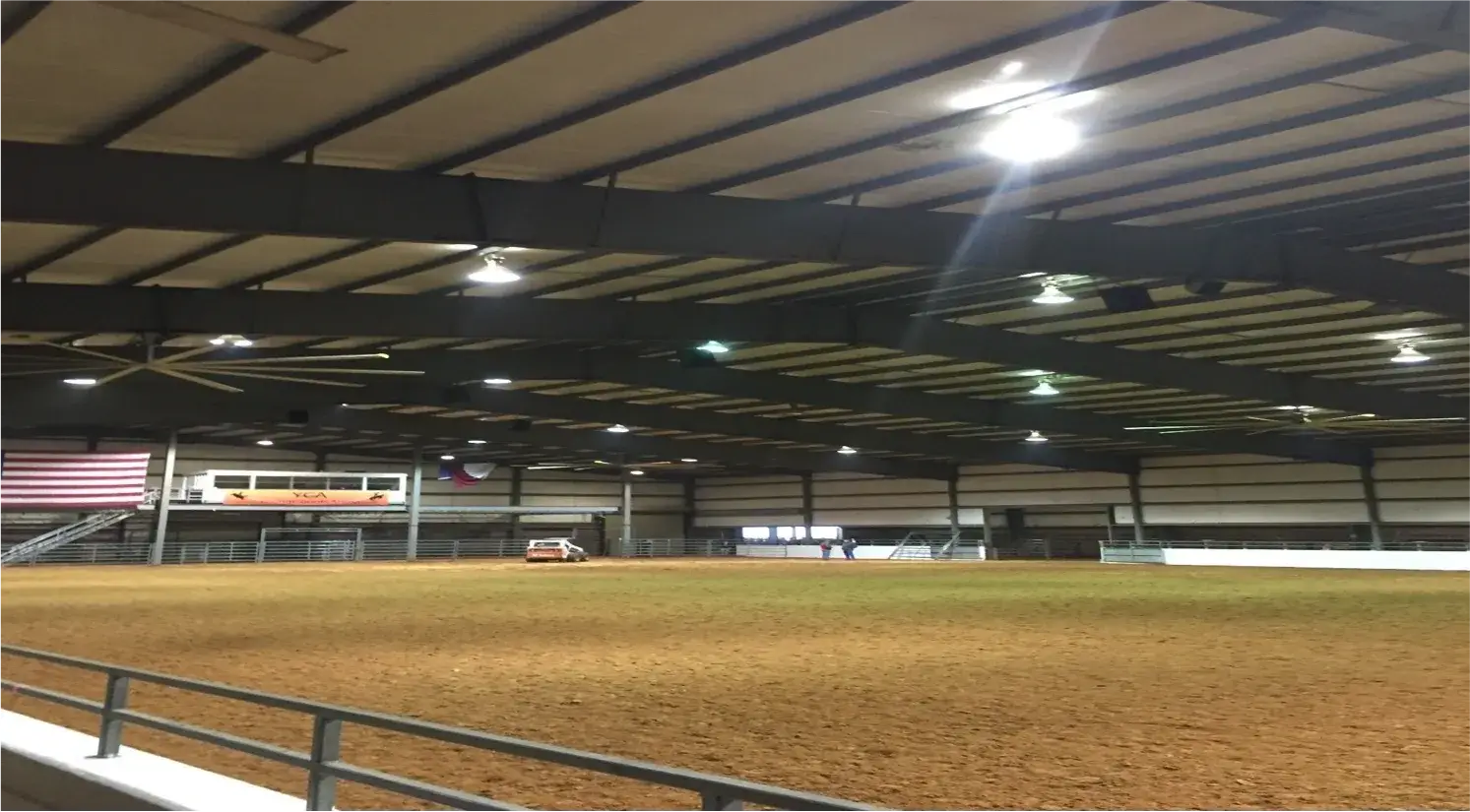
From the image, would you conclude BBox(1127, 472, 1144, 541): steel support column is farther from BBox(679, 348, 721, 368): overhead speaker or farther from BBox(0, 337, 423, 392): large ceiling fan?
BBox(0, 337, 423, 392): large ceiling fan

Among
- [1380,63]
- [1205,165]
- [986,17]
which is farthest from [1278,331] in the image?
[986,17]

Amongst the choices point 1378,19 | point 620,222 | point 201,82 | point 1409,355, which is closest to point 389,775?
point 201,82

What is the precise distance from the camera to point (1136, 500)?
46281 mm

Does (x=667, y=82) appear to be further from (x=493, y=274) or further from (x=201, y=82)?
(x=493, y=274)

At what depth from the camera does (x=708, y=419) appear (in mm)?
34219

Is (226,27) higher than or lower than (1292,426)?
lower

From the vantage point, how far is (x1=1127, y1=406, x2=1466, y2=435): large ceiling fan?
29.2 m

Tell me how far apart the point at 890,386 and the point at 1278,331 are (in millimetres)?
11133

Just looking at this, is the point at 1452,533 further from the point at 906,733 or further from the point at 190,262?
the point at 190,262

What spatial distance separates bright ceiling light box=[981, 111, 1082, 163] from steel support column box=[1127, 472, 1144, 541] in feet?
132

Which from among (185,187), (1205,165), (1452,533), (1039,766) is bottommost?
(1039,766)

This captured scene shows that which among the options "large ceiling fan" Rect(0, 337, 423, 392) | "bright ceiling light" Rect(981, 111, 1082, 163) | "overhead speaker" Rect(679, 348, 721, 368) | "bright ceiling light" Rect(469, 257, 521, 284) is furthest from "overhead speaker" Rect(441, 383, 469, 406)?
"bright ceiling light" Rect(981, 111, 1082, 163)

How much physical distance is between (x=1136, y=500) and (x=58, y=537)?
49573 millimetres

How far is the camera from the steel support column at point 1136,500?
45.8 meters
